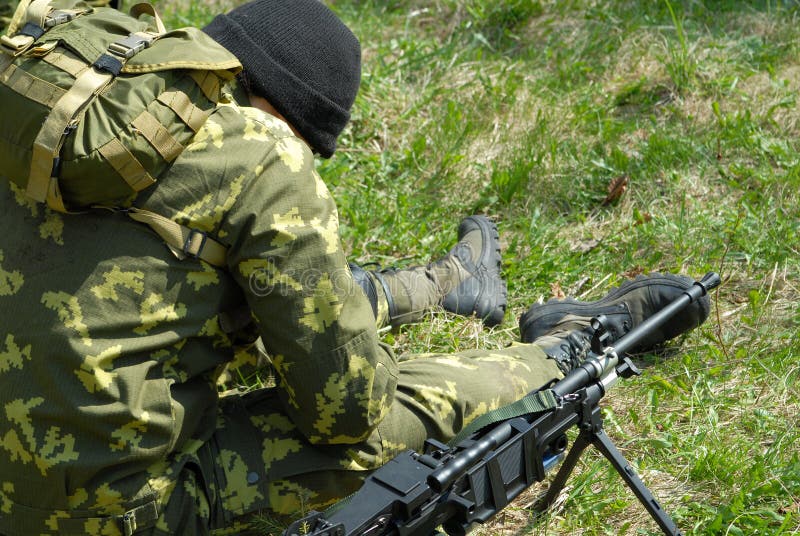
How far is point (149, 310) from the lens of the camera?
7.19 ft

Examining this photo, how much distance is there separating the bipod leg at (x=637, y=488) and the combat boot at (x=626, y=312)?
0.85 m

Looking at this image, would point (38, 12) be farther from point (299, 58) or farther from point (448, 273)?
point (448, 273)

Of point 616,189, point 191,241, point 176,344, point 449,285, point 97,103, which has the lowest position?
point 449,285

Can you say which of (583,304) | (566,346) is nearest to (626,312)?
(583,304)

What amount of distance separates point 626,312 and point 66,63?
8.00 ft

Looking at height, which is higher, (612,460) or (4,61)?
(4,61)

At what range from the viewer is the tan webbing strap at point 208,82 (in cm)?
209

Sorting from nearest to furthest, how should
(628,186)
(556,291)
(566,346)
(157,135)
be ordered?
(157,135), (566,346), (556,291), (628,186)

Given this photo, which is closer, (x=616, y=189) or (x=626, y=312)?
(x=626, y=312)

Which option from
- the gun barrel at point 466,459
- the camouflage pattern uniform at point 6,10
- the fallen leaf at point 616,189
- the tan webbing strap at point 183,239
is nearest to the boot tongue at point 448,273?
the fallen leaf at point 616,189

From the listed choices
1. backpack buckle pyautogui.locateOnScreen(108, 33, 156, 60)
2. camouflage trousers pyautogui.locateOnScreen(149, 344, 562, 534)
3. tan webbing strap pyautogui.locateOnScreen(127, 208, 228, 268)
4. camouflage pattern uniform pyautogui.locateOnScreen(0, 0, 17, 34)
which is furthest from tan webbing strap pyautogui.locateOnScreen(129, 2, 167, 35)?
camouflage pattern uniform pyautogui.locateOnScreen(0, 0, 17, 34)

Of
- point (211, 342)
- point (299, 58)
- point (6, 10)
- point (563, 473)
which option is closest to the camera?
point (211, 342)

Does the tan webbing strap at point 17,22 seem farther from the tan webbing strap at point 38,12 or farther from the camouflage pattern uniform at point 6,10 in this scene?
the camouflage pattern uniform at point 6,10

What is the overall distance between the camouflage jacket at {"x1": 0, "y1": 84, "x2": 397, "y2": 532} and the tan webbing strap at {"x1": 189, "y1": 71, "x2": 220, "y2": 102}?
0.07 metres
